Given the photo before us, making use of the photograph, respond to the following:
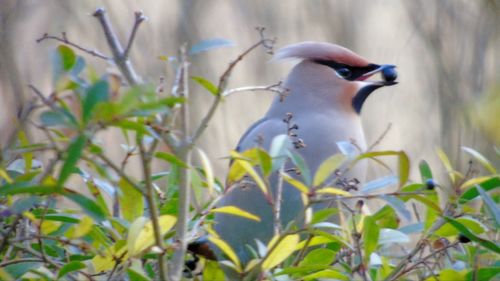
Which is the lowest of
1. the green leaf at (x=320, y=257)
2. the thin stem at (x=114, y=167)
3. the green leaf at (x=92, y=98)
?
the green leaf at (x=320, y=257)

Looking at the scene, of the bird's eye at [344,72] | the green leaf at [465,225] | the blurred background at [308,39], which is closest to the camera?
the green leaf at [465,225]

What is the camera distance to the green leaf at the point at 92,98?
89 cm

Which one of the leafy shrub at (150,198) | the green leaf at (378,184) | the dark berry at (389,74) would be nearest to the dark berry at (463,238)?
the leafy shrub at (150,198)

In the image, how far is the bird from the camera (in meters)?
2.02

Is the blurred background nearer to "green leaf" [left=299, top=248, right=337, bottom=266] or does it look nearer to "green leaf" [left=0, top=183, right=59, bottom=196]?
"green leaf" [left=299, top=248, right=337, bottom=266]

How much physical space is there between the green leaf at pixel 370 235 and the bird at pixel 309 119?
30.5 inches

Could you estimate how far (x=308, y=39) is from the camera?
14.6 feet

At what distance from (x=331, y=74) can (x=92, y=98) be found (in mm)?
1560

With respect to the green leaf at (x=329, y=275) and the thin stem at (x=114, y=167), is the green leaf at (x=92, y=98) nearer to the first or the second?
the thin stem at (x=114, y=167)

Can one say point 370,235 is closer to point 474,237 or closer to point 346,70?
point 474,237

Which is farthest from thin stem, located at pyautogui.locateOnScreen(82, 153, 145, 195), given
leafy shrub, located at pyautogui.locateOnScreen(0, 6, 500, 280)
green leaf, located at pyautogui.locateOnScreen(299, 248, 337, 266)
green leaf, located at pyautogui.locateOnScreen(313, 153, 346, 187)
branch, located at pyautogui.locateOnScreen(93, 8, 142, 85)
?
green leaf, located at pyautogui.locateOnScreen(299, 248, 337, 266)

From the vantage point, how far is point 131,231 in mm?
1048

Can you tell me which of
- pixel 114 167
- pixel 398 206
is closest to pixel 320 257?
pixel 398 206

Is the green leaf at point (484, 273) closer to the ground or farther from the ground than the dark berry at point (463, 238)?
closer to the ground
